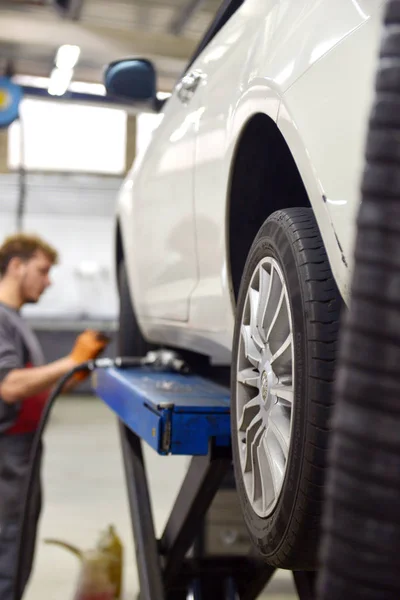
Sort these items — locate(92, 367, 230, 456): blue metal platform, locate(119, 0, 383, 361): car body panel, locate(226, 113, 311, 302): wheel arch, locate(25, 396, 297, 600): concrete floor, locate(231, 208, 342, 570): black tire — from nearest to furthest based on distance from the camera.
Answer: locate(119, 0, 383, 361): car body panel < locate(231, 208, 342, 570): black tire < locate(226, 113, 311, 302): wheel arch < locate(92, 367, 230, 456): blue metal platform < locate(25, 396, 297, 600): concrete floor

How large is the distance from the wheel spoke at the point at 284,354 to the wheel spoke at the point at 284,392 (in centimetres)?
4

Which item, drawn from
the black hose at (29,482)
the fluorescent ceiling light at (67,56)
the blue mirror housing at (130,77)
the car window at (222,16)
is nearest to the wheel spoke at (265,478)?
the car window at (222,16)

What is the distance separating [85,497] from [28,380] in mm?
2011

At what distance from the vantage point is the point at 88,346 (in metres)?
2.98

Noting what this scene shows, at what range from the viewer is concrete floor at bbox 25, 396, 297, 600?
3395 millimetres

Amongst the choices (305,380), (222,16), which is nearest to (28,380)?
(222,16)

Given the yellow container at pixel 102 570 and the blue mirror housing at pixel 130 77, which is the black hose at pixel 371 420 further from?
the yellow container at pixel 102 570

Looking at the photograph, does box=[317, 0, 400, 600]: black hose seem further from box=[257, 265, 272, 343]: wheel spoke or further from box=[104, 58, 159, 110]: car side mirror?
box=[104, 58, 159, 110]: car side mirror

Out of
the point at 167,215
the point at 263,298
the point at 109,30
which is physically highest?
the point at 109,30

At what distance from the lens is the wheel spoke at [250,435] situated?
4.33 ft

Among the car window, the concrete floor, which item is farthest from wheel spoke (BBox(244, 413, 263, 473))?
the concrete floor

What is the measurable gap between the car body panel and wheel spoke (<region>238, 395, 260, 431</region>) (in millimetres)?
308

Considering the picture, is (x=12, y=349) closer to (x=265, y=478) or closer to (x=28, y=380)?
(x=28, y=380)

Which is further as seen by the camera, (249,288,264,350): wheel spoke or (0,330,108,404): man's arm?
(0,330,108,404): man's arm
